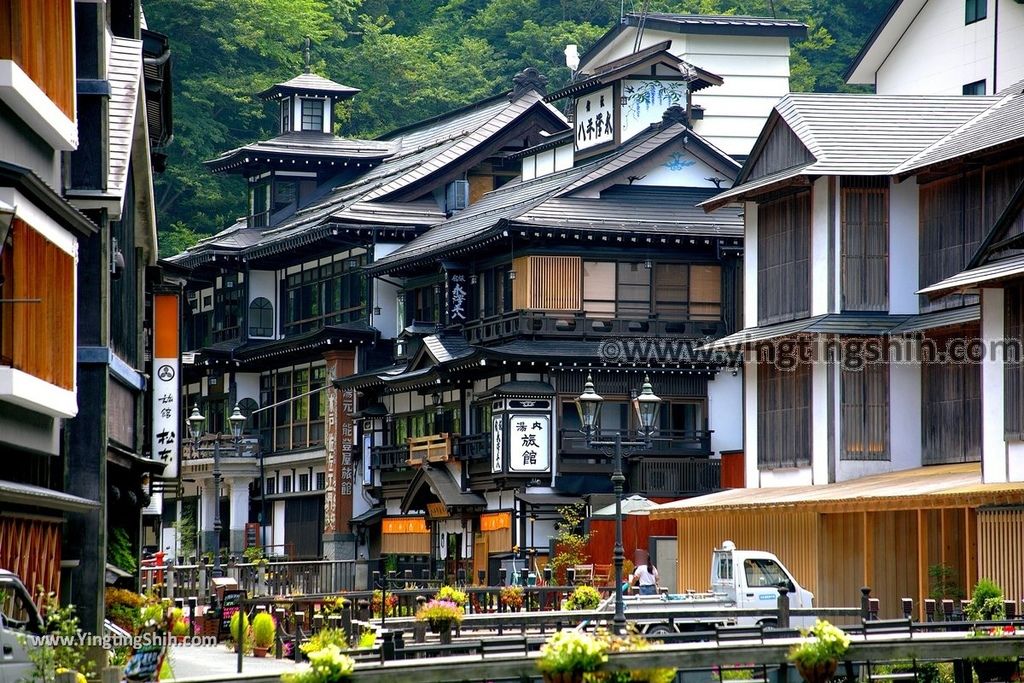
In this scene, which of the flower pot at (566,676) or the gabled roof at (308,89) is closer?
the flower pot at (566,676)

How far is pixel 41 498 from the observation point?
67.6 ft

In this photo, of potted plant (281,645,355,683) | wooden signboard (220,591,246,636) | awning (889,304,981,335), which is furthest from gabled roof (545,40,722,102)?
potted plant (281,645,355,683)

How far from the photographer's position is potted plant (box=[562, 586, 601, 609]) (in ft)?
124

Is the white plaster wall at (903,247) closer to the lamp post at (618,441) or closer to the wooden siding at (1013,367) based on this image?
the wooden siding at (1013,367)

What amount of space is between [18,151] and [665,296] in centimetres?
3655

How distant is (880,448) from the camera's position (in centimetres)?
4297

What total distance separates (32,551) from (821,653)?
921cm

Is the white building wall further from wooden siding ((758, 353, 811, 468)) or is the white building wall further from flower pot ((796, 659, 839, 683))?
flower pot ((796, 659, 839, 683))

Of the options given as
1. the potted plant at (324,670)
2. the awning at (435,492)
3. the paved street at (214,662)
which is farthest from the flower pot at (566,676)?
the awning at (435,492)

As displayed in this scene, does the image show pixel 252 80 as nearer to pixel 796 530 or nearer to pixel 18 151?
pixel 796 530

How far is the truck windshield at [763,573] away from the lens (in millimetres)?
35906

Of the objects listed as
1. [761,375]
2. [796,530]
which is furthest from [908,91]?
[796,530]

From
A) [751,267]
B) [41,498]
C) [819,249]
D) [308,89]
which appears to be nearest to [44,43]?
[41,498]

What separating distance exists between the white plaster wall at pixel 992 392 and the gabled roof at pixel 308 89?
41626mm
